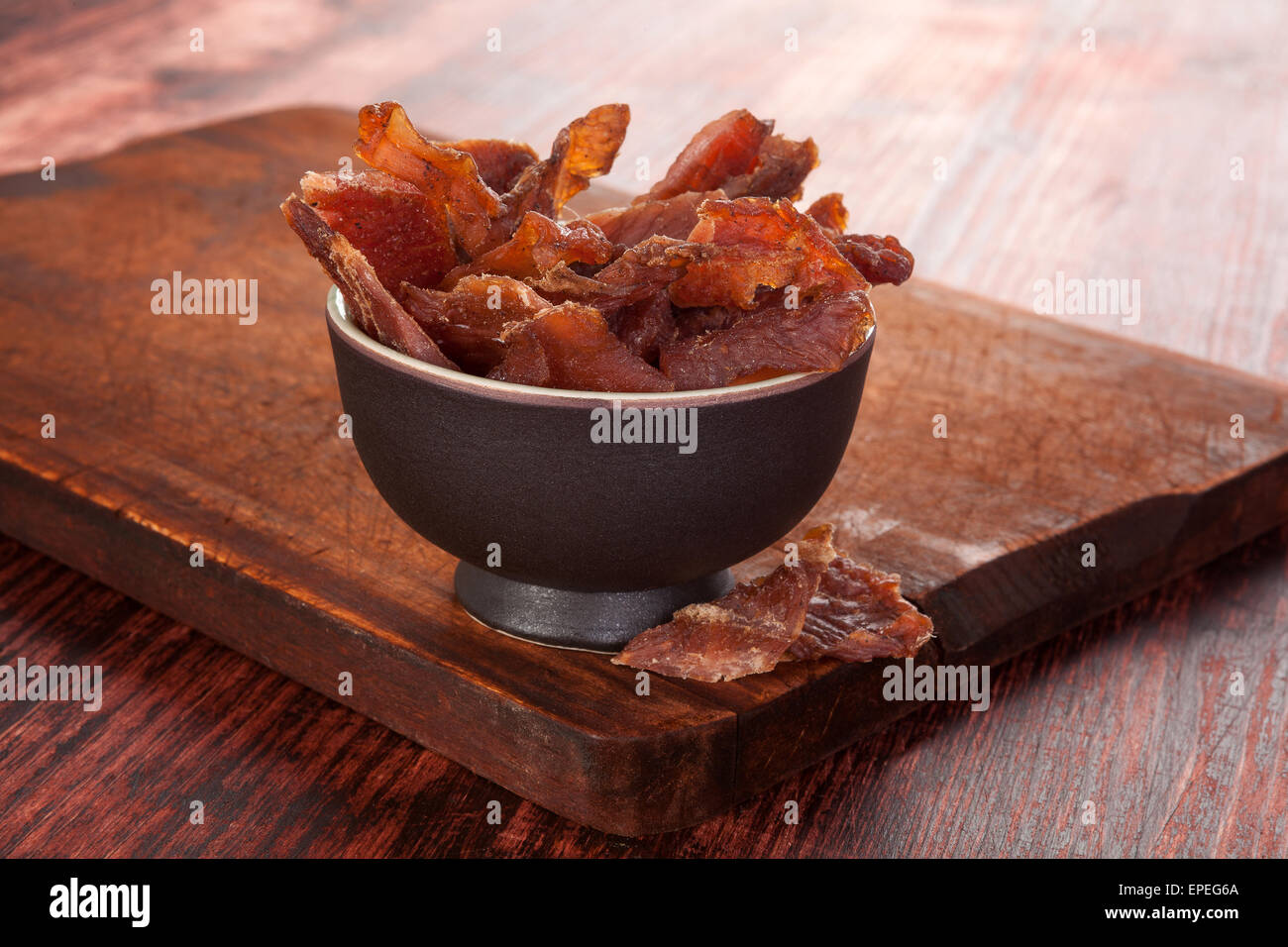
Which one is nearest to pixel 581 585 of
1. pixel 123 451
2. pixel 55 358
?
pixel 123 451

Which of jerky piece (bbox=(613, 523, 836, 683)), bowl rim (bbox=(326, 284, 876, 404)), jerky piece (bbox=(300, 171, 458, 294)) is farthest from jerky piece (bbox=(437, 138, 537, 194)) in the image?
jerky piece (bbox=(613, 523, 836, 683))

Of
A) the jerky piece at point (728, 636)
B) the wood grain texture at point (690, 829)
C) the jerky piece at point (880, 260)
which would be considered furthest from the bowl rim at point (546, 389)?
the wood grain texture at point (690, 829)

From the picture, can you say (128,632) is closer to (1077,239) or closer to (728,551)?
(728,551)

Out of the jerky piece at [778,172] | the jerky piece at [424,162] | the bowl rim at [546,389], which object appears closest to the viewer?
the bowl rim at [546,389]

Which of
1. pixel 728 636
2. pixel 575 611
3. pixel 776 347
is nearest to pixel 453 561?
pixel 575 611

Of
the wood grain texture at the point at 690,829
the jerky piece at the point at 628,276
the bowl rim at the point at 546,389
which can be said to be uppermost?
the jerky piece at the point at 628,276

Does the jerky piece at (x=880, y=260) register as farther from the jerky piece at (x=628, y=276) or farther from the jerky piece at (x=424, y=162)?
the jerky piece at (x=424, y=162)
